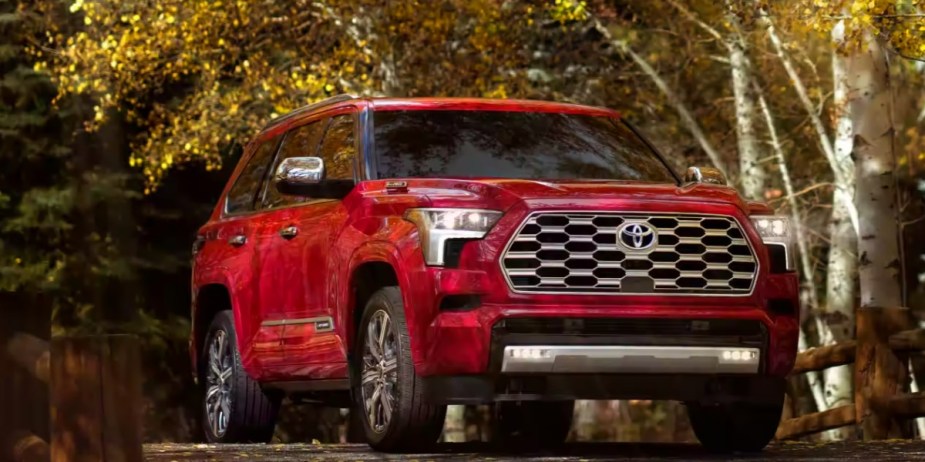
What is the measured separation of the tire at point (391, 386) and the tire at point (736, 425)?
1.65 meters

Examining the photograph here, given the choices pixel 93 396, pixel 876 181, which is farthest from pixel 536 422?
pixel 876 181

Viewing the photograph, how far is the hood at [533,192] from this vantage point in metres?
9.91

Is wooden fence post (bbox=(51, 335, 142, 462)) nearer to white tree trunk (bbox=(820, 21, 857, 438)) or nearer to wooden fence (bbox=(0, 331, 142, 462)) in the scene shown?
wooden fence (bbox=(0, 331, 142, 462))

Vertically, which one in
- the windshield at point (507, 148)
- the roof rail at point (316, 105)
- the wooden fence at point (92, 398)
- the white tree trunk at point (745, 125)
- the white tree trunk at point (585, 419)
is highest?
the white tree trunk at point (745, 125)

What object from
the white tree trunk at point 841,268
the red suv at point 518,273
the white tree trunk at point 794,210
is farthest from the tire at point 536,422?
the white tree trunk at point 794,210

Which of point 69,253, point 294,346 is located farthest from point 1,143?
point 294,346

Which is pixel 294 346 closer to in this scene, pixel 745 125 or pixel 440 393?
pixel 440 393

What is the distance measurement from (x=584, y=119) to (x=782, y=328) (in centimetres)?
214

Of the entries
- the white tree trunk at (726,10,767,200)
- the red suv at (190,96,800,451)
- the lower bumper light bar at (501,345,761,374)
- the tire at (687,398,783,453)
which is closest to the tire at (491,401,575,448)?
the red suv at (190,96,800,451)

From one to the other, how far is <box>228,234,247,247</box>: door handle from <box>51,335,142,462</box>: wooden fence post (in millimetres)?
4390

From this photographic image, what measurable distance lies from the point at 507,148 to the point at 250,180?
2.42m

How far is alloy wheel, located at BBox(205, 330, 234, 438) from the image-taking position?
13.0 metres

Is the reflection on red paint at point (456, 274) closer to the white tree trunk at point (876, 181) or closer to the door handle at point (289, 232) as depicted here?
the door handle at point (289, 232)

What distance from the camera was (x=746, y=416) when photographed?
10.9 m
